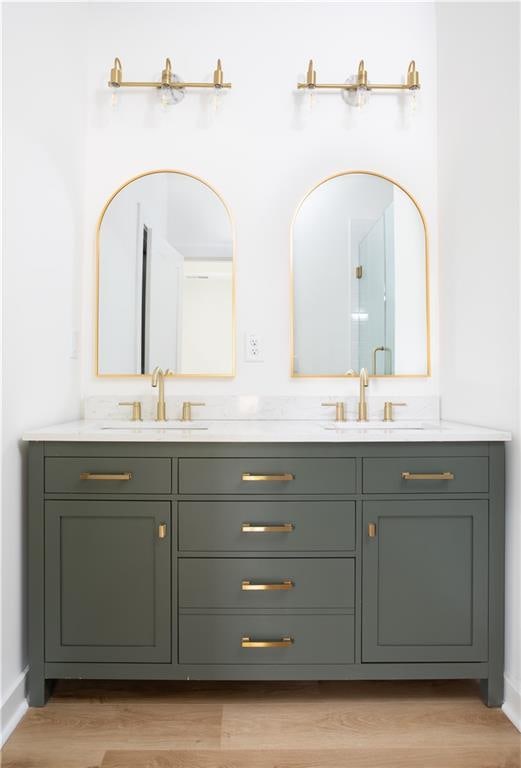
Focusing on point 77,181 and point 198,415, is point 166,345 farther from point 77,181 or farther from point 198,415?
point 77,181

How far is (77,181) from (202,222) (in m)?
0.53

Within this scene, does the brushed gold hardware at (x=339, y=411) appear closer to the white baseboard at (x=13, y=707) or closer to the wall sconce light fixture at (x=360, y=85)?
the wall sconce light fixture at (x=360, y=85)

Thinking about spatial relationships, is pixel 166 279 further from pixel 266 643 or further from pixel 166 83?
pixel 266 643

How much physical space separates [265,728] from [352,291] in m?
1.59

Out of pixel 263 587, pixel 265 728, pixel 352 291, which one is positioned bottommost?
pixel 265 728

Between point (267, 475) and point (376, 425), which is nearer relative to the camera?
point (267, 475)

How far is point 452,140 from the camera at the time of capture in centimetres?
201

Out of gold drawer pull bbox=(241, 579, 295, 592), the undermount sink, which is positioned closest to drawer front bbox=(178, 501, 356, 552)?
gold drawer pull bbox=(241, 579, 295, 592)

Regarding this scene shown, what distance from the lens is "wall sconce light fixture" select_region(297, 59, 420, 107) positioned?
2.10 meters

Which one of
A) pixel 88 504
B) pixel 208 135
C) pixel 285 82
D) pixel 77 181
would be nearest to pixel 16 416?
pixel 88 504

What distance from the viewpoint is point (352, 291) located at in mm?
2148

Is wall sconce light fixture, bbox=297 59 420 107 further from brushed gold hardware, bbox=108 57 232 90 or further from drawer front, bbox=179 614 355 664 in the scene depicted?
drawer front, bbox=179 614 355 664

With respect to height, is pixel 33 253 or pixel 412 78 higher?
pixel 412 78

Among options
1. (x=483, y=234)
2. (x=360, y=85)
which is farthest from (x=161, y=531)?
(x=360, y=85)
